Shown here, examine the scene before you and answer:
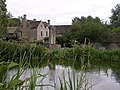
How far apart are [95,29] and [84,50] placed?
45.3 meters

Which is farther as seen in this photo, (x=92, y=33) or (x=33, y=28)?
(x=33, y=28)

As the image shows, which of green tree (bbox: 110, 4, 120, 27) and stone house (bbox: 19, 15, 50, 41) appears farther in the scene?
green tree (bbox: 110, 4, 120, 27)

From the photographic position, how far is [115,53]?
31.5m

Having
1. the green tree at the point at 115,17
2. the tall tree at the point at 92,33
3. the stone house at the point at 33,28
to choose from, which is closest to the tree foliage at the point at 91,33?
the tall tree at the point at 92,33

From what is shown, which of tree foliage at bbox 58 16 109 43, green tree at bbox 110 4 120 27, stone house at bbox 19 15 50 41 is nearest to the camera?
tree foliage at bbox 58 16 109 43

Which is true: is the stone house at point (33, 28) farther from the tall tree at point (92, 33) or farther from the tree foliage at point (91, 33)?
the tall tree at point (92, 33)

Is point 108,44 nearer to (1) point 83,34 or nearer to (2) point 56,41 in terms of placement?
(1) point 83,34

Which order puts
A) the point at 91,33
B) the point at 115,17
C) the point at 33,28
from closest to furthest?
the point at 91,33, the point at 33,28, the point at 115,17

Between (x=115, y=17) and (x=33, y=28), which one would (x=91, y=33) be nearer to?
(x=33, y=28)

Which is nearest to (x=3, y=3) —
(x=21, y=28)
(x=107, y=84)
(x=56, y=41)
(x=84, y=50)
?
(x=21, y=28)

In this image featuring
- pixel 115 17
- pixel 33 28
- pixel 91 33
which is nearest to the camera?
pixel 91 33

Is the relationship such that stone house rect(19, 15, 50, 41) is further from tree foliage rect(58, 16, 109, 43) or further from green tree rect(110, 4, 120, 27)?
green tree rect(110, 4, 120, 27)

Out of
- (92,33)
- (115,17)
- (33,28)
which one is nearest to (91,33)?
(92,33)

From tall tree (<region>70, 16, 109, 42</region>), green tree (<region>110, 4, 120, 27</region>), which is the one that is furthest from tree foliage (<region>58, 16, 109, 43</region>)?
green tree (<region>110, 4, 120, 27</region>)
